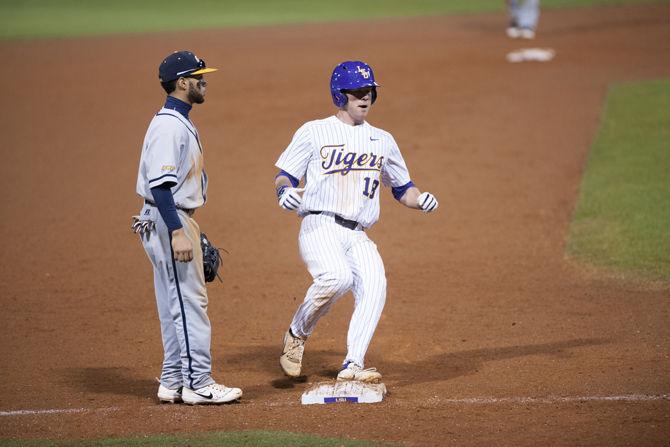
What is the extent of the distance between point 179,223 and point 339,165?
3.80 ft

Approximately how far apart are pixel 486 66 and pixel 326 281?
1290 cm

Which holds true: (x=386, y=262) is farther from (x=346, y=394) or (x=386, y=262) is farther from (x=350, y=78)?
(x=346, y=394)

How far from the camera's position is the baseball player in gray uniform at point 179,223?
5.60 meters

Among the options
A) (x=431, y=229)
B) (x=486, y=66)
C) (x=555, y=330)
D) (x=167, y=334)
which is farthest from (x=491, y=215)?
(x=486, y=66)

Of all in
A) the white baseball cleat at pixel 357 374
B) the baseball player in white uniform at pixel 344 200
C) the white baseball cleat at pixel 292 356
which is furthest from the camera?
the white baseball cleat at pixel 292 356

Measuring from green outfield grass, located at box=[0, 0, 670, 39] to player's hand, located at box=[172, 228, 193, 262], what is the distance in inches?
752

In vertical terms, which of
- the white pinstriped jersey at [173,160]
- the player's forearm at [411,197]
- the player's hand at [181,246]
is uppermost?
the white pinstriped jersey at [173,160]

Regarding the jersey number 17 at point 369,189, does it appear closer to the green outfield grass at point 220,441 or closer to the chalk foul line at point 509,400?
the chalk foul line at point 509,400

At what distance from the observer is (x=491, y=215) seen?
35.9 feet

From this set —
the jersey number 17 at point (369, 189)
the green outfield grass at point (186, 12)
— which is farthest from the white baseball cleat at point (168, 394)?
the green outfield grass at point (186, 12)

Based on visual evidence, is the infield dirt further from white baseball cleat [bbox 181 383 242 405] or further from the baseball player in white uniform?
the baseball player in white uniform

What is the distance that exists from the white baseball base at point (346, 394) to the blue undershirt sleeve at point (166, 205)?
124 cm

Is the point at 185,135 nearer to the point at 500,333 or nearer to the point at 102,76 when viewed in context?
the point at 500,333

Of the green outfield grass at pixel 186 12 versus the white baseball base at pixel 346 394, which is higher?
the green outfield grass at pixel 186 12
